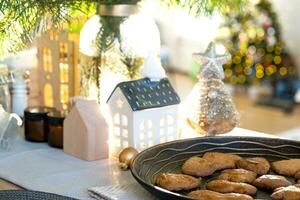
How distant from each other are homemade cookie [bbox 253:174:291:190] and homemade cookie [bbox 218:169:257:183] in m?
0.02

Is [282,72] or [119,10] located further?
[282,72]

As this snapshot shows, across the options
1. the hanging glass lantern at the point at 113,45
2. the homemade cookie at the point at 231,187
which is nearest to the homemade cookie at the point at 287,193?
the homemade cookie at the point at 231,187

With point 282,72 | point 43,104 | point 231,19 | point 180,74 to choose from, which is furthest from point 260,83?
point 43,104

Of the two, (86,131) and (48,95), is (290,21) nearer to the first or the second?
(48,95)

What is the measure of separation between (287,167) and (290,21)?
442 centimetres

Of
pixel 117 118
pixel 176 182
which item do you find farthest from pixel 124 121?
pixel 176 182

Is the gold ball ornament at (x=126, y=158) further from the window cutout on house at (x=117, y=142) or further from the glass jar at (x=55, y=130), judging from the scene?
the glass jar at (x=55, y=130)

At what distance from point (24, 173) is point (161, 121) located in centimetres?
33

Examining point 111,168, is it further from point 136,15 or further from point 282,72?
point 282,72

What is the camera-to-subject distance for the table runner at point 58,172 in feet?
3.71

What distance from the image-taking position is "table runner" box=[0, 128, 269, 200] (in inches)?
44.5

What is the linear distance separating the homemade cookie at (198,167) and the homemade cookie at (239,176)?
33 millimetres

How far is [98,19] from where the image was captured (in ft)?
4.76

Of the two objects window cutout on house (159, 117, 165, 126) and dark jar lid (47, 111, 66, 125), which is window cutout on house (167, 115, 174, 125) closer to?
window cutout on house (159, 117, 165, 126)
